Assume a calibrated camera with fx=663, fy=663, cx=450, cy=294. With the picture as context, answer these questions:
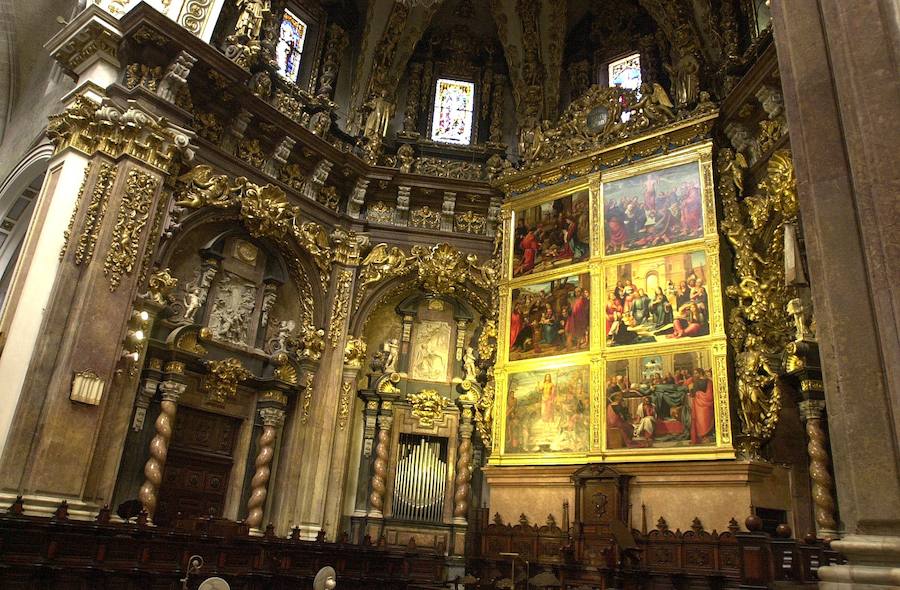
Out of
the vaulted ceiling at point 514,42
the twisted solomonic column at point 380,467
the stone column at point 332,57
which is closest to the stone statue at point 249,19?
the stone column at point 332,57

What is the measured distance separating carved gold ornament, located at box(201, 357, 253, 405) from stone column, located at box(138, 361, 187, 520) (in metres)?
0.63

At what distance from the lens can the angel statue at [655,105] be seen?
14.6 meters

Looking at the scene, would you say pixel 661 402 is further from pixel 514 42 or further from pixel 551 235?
pixel 514 42

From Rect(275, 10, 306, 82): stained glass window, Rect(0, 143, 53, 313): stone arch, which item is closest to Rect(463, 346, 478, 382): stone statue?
Rect(275, 10, 306, 82): stained glass window

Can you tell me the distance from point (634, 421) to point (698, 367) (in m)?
1.59

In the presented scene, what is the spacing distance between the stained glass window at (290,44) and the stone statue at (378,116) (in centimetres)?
208

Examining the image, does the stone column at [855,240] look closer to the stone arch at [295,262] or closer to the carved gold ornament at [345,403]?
the stone arch at [295,262]

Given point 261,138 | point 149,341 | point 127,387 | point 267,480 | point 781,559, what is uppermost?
point 261,138

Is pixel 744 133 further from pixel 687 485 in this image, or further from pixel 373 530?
pixel 373 530

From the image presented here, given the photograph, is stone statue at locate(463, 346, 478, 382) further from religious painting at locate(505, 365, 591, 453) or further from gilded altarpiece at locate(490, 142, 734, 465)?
religious painting at locate(505, 365, 591, 453)

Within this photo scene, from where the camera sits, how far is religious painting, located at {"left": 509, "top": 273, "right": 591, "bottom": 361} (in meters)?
14.4

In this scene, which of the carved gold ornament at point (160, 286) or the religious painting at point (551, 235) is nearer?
the carved gold ornament at point (160, 286)

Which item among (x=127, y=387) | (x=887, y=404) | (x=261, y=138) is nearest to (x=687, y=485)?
(x=887, y=404)

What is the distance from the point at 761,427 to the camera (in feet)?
38.5
